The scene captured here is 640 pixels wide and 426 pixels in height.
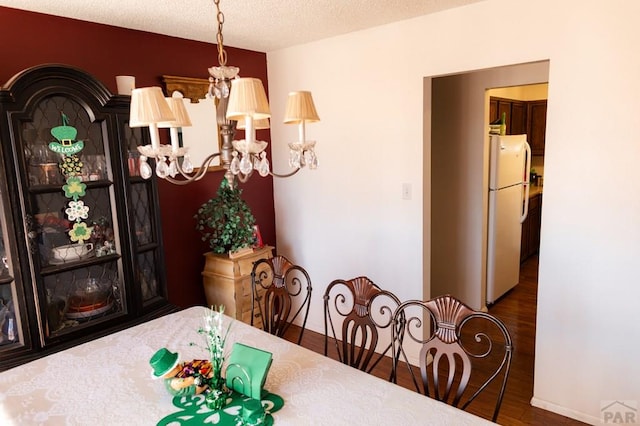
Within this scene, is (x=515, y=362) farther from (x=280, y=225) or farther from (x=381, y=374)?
(x=280, y=225)

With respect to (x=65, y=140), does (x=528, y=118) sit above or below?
above

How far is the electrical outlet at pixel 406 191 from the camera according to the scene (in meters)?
3.06

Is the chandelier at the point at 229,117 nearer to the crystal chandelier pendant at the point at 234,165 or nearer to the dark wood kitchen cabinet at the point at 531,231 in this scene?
the crystal chandelier pendant at the point at 234,165

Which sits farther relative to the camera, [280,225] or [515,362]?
[280,225]

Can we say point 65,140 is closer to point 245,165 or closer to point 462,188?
point 245,165

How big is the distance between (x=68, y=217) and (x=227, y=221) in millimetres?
1098

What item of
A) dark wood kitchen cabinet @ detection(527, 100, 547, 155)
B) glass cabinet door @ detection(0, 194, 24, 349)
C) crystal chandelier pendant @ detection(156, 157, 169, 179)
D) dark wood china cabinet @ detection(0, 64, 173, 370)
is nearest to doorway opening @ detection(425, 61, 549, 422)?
dark wood kitchen cabinet @ detection(527, 100, 547, 155)

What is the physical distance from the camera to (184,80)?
124 inches

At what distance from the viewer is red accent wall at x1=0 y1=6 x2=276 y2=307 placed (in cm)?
242

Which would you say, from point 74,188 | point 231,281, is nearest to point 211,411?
point 74,188

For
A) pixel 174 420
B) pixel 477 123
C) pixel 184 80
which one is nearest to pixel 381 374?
pixel 174 420

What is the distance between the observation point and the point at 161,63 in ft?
10.0

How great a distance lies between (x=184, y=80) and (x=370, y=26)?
1.39 meters

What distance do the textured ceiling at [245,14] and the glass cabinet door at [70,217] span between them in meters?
0.62
